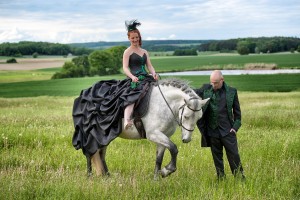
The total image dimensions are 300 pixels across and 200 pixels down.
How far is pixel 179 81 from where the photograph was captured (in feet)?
Answer: 24.8

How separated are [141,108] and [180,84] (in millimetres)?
819

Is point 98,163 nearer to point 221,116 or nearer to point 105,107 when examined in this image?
point 105,107

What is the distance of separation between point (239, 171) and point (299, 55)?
89.0m

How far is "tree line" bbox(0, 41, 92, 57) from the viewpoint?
202 feet

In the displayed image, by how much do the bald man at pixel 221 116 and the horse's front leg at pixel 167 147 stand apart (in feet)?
2.13

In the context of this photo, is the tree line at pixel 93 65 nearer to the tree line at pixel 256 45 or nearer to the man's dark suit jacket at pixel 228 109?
the tree line at pixel 256 45

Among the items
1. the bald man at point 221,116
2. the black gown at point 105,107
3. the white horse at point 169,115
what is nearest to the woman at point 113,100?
the black gown at point 105,107

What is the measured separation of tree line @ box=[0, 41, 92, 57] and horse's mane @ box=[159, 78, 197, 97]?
185ft

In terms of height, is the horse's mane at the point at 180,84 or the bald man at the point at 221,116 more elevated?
the horse's mane at the point at 180,84

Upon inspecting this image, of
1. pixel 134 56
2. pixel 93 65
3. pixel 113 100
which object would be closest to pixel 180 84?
pixel 134 56

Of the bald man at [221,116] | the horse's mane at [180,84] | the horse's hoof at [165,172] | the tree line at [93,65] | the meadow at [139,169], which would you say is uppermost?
the horse's mane at [180,84]

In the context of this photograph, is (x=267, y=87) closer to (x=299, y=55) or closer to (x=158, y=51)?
(x=299, y=55)

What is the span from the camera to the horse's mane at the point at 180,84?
23.9 feet

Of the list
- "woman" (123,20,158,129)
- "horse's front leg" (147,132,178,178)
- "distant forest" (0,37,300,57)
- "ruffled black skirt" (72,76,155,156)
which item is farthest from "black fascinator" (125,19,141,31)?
"distant forest" (0,37,300,57)
